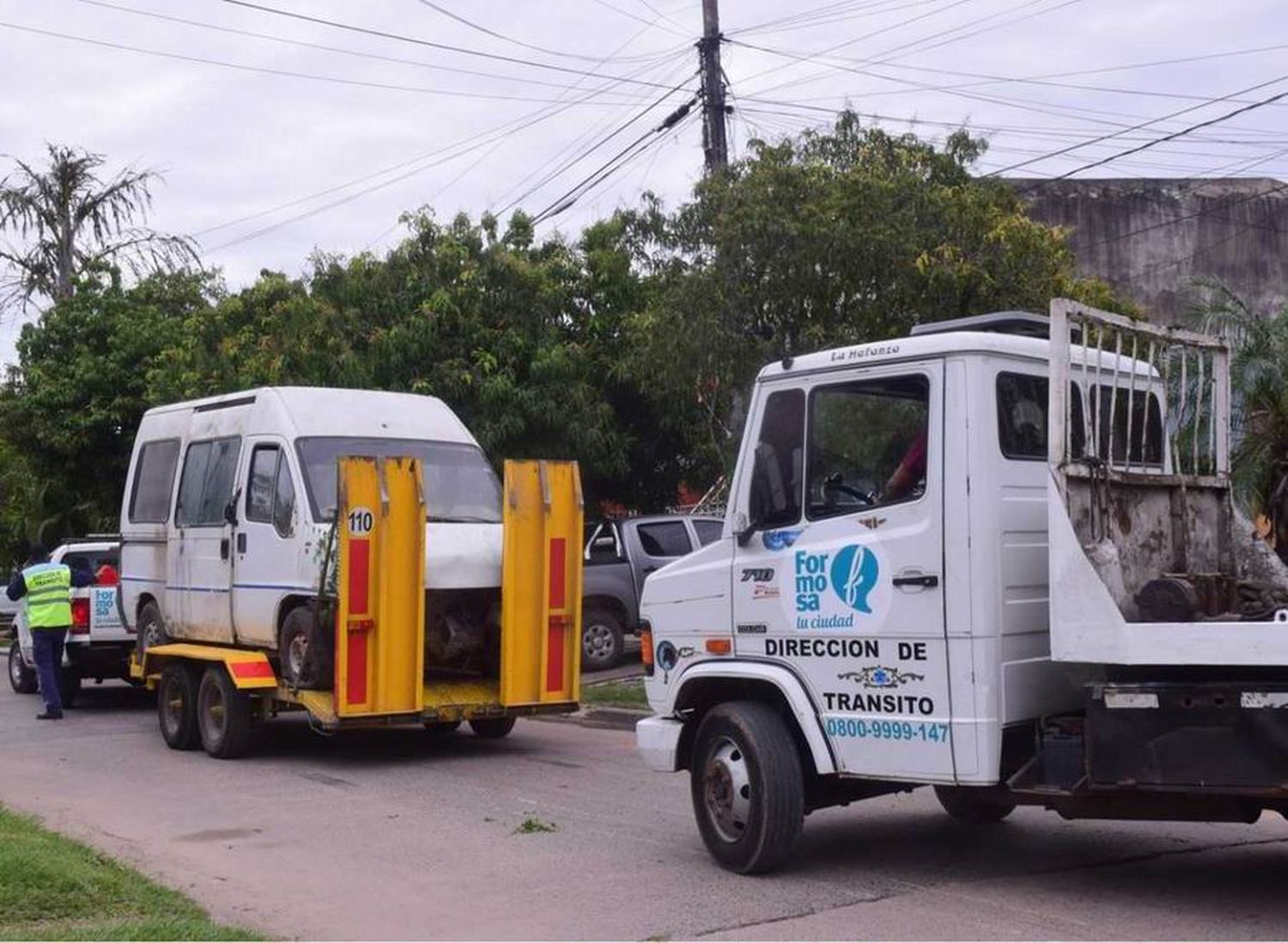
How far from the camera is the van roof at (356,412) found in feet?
43.2

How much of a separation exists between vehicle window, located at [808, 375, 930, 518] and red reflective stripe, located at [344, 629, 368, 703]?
490cm

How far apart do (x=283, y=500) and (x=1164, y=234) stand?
21374 millimetres

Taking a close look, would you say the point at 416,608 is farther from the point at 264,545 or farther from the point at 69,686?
the point at 69,686

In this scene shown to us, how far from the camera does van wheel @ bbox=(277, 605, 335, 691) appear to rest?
12.1 meters

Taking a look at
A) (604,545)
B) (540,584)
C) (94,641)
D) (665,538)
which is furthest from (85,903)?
(665,538)

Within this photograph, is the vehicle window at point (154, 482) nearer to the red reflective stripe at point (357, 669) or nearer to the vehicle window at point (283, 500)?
the vehicle window at point (283, 500)

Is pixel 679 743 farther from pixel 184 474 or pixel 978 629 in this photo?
pixel 184 474

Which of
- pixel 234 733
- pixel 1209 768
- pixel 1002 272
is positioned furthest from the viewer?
pixel 1002 272

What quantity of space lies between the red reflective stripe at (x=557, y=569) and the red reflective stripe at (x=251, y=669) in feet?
7.72

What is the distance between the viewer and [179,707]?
544 inches

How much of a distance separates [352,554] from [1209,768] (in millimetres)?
6817

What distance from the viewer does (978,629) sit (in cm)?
709

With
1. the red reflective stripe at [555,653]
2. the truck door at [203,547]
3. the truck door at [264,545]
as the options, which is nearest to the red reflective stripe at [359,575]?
the truck door at [264,545]

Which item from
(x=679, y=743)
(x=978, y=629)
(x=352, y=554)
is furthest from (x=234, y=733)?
(x=978, y=629)
